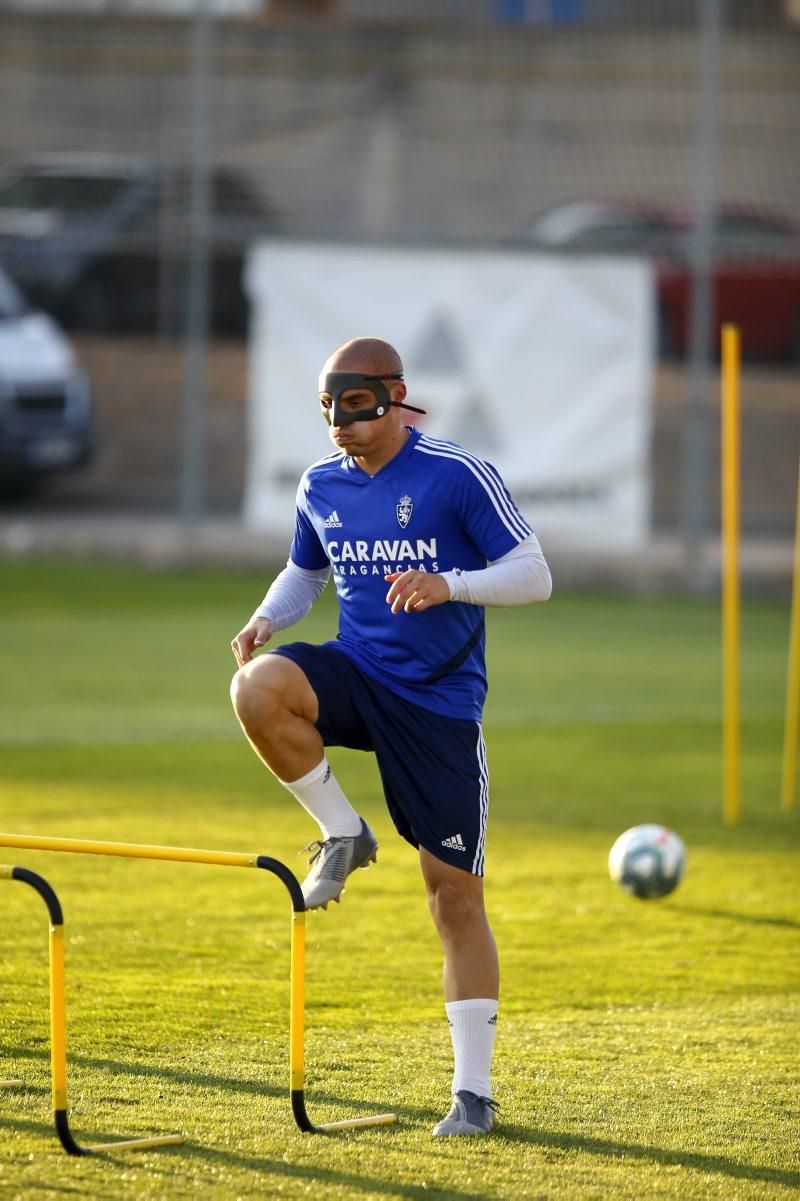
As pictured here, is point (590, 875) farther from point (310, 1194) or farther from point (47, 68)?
point (47, 68)

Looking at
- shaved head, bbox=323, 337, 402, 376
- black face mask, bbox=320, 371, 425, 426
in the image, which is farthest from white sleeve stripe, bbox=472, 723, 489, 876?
shaved head, bbox=323, 337, 402, 376

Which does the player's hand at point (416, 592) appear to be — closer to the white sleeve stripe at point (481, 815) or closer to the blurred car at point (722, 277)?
the white sleeve stripe at point (481, 815)

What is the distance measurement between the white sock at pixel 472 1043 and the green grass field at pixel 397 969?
15 cm

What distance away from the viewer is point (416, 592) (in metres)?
4.78

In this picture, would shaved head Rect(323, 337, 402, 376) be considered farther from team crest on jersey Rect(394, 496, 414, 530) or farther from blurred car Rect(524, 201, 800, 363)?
blurred car Rect(524, 201, 800, 363)

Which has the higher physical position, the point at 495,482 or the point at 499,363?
the point at 499,363

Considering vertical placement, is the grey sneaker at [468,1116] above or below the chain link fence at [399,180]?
below

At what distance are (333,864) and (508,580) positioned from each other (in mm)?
888

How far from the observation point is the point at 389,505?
5.12 meters

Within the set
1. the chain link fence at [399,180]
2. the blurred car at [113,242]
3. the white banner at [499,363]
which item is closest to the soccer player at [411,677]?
the white banner at [499,363]

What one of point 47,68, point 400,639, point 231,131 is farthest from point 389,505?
point 231,131

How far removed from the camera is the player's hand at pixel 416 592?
478cm

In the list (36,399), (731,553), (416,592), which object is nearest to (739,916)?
(731,553)

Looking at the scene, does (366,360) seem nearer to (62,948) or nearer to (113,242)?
(62,948)
